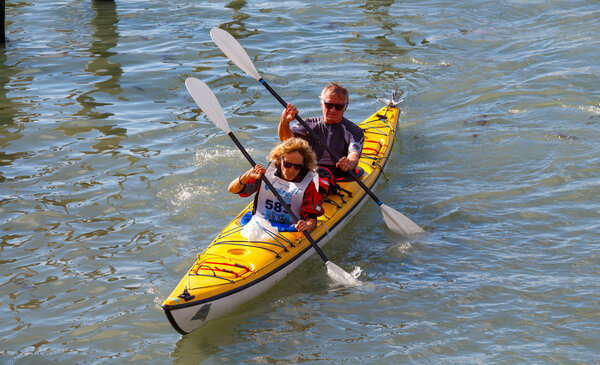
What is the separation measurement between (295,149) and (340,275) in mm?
1237

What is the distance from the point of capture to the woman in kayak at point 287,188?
6.31m

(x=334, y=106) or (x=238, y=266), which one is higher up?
(x=334, y=106)

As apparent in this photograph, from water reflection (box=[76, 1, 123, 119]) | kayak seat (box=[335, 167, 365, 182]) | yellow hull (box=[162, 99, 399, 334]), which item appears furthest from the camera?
water reflection (box=[76, 1, 123, 119])

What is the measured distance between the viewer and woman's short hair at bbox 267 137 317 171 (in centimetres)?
619

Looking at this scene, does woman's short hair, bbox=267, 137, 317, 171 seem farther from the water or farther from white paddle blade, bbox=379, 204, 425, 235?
white paddle blade, bbox=379, 204, 425, 235

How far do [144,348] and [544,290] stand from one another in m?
3.46

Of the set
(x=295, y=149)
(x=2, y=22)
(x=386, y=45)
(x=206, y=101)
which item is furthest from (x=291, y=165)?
(x=2, y=22)

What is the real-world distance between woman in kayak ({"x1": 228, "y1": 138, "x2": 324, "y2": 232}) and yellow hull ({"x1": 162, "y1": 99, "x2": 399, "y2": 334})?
20cm

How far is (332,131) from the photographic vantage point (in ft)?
24.3

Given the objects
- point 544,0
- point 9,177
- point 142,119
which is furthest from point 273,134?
point 544,0

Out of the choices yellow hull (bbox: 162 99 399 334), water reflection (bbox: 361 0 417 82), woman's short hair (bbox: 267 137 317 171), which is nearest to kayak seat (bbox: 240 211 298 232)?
yellow hull (bbox: 162 99 399 334)

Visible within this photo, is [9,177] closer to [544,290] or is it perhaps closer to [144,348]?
[144,348]

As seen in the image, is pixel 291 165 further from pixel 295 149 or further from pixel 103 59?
pixel 103 59

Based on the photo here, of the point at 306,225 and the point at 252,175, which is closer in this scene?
the point at 252,175
